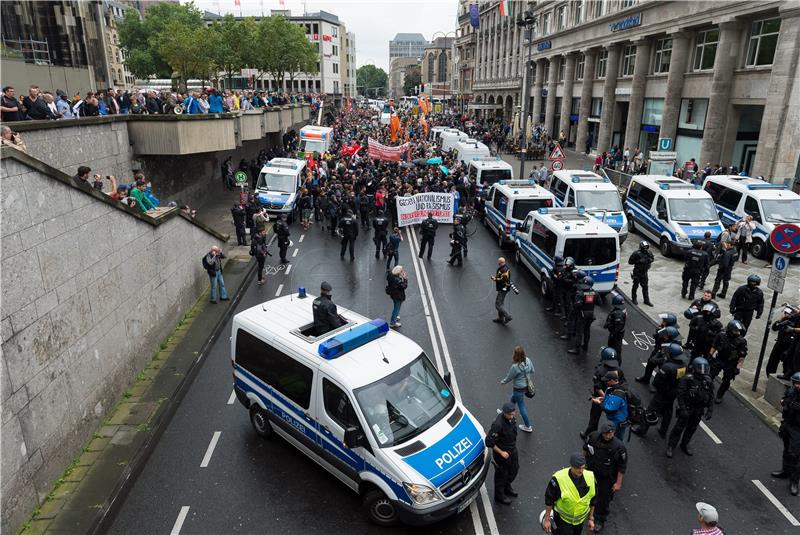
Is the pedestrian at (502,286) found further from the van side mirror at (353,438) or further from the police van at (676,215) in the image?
the police van at (676,215)

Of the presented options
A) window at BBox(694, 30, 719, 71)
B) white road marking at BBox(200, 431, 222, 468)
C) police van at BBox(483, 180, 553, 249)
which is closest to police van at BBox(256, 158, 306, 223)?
police van at BBox(483, 180, 553, 249)

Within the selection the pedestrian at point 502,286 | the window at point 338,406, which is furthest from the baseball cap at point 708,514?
the pedestrian at point 502,286

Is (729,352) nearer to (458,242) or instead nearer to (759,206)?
(458,242)

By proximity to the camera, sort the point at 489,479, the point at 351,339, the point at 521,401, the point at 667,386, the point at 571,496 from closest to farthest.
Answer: the point at 571,496 → the point at 351,339 → the point at 489,479 → the point at 667,386 → the point at 521,401

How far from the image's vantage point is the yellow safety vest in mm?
5414

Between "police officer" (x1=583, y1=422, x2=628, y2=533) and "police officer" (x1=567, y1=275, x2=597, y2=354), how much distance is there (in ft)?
16.4

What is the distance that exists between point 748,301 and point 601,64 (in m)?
37.5

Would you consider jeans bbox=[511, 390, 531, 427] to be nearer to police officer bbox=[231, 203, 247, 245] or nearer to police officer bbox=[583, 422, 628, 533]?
police officer bbox=[583, 422, 628, 533]

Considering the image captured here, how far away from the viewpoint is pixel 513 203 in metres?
18.1

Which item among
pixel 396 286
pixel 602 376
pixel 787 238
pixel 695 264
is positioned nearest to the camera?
pixel 602 376

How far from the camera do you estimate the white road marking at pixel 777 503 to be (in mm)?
6766

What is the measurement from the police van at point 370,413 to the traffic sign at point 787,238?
264 inches

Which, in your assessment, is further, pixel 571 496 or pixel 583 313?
pixel 583 313

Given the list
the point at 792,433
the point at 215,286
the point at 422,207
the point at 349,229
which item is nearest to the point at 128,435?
the point at 215,286
